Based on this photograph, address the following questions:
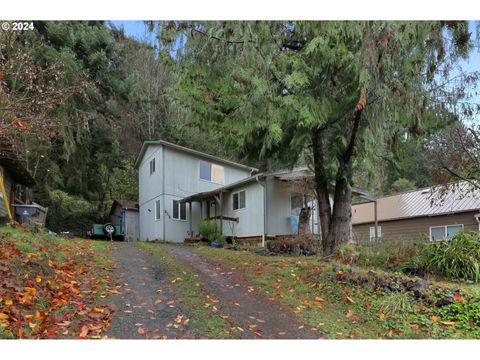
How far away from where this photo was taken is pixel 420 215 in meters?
17.2

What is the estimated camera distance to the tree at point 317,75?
5047mm

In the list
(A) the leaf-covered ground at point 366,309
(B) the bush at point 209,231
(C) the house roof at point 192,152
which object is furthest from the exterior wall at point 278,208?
(A) the leaf-covered ground at point 366,309

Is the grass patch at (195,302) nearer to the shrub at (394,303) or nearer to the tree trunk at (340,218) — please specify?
the shrub at (394,303)

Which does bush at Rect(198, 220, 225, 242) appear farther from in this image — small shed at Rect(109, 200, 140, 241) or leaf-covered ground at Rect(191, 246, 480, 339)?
leaf-covered ground at Rect(191, 246, 480, 339)

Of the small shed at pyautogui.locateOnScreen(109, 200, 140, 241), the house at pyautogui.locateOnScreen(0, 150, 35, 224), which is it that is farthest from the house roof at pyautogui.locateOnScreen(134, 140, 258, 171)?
the house at pyautogui.locateOnScreen(0, 150, 35, 224)

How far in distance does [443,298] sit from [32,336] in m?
5.09

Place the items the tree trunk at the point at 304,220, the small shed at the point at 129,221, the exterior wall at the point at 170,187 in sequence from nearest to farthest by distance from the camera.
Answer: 1. the tree trunk at the point at 304,220
2. the exterior wall at the point at 170,187
3. the small shed at the point at 129,221

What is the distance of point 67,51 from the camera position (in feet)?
50.3

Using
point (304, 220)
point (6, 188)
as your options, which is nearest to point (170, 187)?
point (304, 220)

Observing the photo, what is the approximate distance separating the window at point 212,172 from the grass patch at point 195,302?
1175 cm

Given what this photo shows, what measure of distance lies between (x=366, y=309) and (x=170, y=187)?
14.2 metres

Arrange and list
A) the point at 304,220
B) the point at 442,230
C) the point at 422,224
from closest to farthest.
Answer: the point at 304,220 < the point at 442,230 < the point at 422,224

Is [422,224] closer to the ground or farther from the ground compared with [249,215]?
closer to the ground

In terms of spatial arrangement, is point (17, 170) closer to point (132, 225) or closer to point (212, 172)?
point (212, 172)
